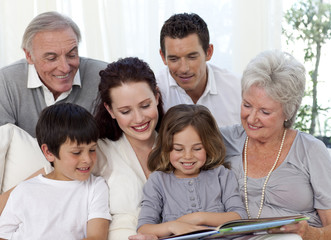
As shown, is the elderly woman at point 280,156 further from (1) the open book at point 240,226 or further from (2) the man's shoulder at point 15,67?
(2) the man's shoulder at point 15,67

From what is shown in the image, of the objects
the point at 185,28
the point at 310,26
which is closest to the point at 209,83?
the point at 185,28

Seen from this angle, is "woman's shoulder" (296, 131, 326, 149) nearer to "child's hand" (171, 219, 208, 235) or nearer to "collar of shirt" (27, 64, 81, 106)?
"child's hand" (171, 219, 208, 235)

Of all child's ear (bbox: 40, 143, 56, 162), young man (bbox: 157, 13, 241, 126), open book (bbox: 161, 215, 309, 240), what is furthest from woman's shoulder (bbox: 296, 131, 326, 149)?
child's ear (bbox: 40, 143, 56, 162)

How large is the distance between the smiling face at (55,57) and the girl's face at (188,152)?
0.77 meters

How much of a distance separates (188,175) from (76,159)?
49 centimetres

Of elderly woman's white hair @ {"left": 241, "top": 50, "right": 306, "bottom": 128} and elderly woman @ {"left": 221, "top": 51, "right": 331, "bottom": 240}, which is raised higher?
elderly woman's white hair @ {"left": 241, "top": 50, "right": 306, "bottom": 128}

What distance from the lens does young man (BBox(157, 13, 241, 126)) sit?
287cm

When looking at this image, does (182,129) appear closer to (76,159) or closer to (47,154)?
(76,159)

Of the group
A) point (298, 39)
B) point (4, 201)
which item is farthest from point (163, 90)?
point (298, 39)

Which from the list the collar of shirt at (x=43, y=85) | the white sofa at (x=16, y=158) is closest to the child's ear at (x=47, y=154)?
the white sofa at (x=16, y=158)

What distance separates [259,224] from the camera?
5.82 ft

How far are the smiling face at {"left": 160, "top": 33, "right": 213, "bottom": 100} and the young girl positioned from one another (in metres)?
0.59

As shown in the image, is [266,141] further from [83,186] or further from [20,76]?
[20,76]

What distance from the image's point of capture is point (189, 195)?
2.22m
